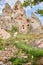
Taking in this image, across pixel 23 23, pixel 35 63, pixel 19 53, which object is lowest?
pixel 23 23

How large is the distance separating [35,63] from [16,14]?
49.3m

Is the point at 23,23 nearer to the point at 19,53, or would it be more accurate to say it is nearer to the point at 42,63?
the point at 19,53

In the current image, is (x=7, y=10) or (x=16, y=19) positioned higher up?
(x=7, y=10)

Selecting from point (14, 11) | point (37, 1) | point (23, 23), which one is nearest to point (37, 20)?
point (23, 23)

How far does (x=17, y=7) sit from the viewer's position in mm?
58375

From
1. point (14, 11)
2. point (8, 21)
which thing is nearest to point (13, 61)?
point (8, 21)

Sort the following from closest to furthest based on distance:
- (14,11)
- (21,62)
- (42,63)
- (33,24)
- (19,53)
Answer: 1. (42,63)
2. (21,62)
3. (19,53)
4. (33,24)
5. (14,11)

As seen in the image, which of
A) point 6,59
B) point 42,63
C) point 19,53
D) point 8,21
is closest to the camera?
point 42,63

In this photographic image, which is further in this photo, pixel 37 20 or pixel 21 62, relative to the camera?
pixel 37 20

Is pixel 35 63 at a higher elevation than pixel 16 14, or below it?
higher

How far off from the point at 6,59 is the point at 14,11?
4918cm

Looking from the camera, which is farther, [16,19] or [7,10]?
[7,10]

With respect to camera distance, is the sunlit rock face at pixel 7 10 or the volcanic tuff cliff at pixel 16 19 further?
the sunlit rock face at pixel 7 10

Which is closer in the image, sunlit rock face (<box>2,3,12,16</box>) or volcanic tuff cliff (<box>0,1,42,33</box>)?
volcanic tuff cliff (<box>0,1,42,33</box>)
